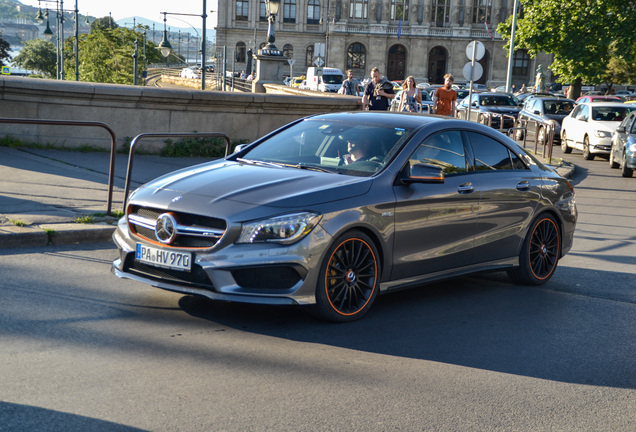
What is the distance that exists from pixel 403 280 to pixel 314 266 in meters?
1.02

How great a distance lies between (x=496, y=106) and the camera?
107ft

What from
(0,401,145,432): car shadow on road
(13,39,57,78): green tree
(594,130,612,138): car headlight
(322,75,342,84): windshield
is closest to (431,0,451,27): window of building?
(322,75,342,84): windshield

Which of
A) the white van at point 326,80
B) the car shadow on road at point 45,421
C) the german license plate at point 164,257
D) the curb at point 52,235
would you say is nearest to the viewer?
the car shadow on road at point 45,421

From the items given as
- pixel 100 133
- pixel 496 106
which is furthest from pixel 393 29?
pixel 100 133

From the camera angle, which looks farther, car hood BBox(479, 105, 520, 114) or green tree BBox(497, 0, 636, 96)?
green tree BBox(497, 0, 636, 96)

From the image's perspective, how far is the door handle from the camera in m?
6.77

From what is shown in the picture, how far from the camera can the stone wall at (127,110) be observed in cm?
1380

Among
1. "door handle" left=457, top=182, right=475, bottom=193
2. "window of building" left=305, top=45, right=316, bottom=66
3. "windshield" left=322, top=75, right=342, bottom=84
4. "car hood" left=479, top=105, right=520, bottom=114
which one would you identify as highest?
"window of building" left=305, top=45, right=316, bottom=66

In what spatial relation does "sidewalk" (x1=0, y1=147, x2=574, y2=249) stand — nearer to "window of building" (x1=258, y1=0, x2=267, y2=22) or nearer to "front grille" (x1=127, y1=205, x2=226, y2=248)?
"front grille" (x1=127, y1=205, x2=226, y2=248)

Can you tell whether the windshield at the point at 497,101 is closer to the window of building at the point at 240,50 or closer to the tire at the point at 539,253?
the tire at the point at 539,253

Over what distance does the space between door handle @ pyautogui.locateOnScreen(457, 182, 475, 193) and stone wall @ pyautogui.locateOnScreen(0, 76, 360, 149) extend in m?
8.90

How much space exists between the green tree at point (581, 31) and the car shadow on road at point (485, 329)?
3525 cm

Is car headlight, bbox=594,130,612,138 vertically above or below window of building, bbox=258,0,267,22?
below

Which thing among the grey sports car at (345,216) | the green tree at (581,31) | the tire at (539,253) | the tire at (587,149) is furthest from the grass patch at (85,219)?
the green tree at (581,31)
